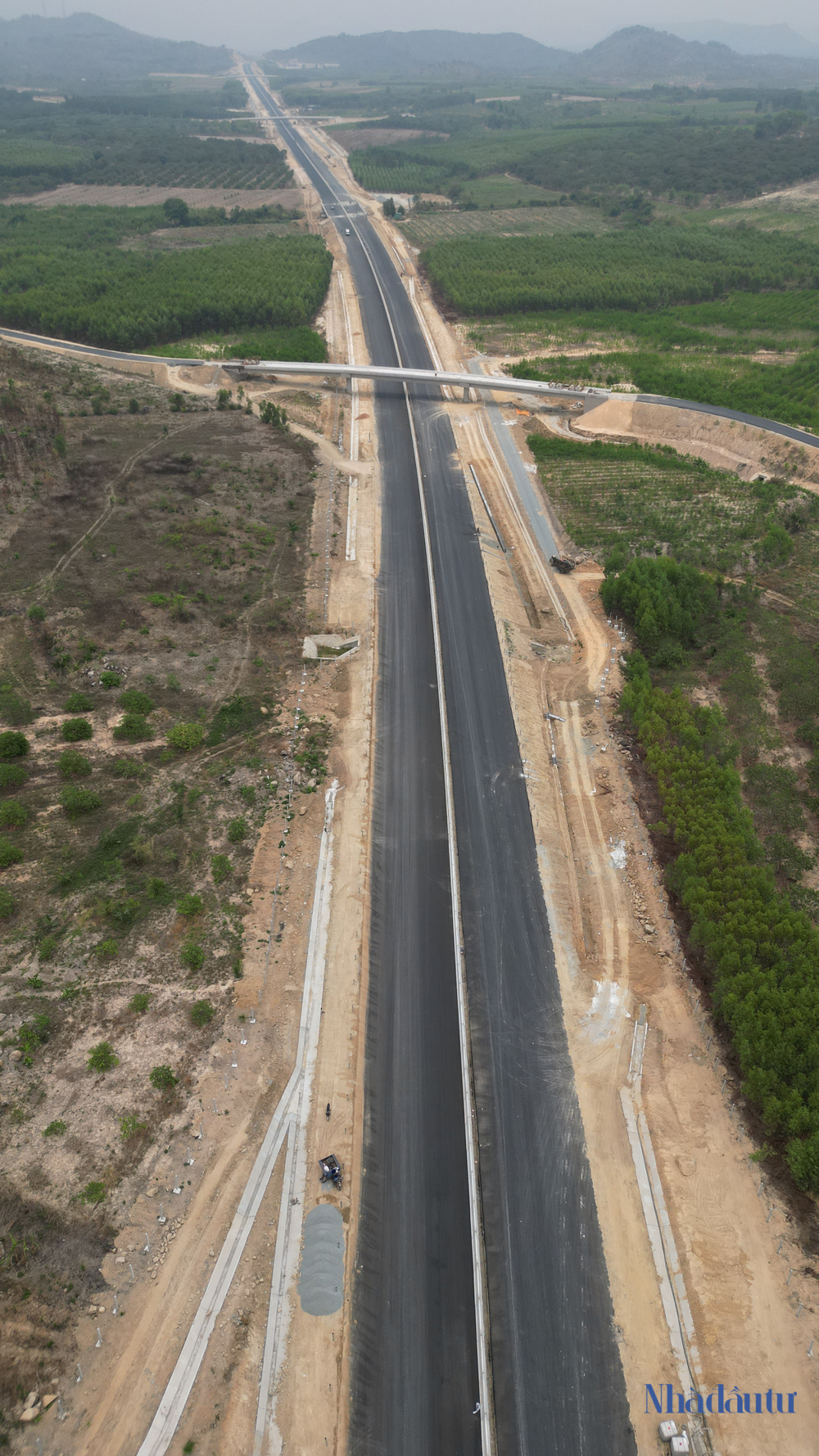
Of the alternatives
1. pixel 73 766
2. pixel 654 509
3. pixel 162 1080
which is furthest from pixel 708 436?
pixel 162 1080

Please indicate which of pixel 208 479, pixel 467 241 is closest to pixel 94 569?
pixel 208 479

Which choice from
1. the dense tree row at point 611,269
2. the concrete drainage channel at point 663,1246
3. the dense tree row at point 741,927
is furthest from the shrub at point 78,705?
the dense tree row at point 611,269

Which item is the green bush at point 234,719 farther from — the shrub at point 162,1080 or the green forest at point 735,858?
the green forest at point 735,858

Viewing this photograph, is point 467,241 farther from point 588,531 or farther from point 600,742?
point 600,742

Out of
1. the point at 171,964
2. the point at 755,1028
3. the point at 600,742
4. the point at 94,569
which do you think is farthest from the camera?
the point at 94,569

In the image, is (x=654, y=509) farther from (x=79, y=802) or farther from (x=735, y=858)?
(x=79, y=802)
